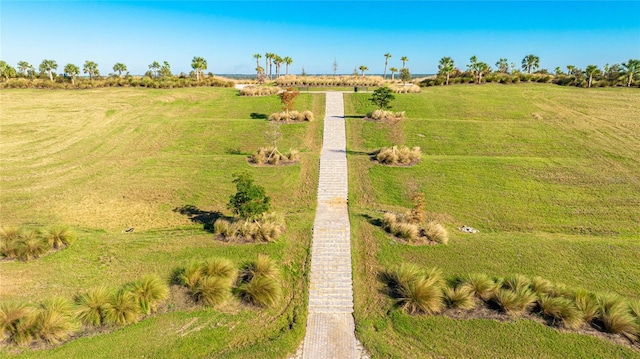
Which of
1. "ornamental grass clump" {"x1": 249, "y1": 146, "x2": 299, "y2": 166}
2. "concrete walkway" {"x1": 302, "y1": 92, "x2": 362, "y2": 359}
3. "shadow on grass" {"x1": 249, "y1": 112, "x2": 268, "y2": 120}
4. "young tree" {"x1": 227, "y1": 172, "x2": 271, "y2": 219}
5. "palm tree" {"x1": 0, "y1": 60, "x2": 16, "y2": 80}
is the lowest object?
"concrete walkway" {"x1": 302, "y1": 92, "x2": 362, "y2": 359}

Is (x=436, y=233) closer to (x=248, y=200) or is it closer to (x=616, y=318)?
(x=616, y=318)

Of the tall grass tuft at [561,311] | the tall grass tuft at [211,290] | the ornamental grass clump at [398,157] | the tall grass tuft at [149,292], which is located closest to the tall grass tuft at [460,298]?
the tall grass tuft at [561,311]

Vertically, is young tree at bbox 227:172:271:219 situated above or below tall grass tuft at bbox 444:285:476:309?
above

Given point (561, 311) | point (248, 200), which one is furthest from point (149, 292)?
point (561, 311)

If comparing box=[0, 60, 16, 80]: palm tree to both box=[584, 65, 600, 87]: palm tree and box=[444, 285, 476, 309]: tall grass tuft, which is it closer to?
box=[444, 285, 476, 309]: tall grass tuft

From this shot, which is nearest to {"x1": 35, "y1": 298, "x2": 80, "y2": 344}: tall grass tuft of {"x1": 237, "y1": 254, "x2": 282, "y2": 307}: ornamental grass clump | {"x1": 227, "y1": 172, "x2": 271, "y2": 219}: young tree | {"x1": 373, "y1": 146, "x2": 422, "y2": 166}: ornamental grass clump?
{"x1": 237, "y1": 254, "x2": 282, "y2": 307}: ornamental grass clump

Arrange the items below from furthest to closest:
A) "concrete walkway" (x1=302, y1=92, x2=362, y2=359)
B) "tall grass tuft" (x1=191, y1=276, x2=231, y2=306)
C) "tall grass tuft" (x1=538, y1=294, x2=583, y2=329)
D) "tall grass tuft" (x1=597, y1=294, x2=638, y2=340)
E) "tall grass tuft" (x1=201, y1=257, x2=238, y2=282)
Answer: "tall grass tuft" (x1=201, y1=257, x2=238, y2=282) < "tall grass tuft" (x1=191, y1=276, x2=231, y2=306) < "tall grass tuft" (x1=538, y1=294, x2=583, y2=329) < "concrete walkway" (x1=302, y1=92, x2=362, y2=359) < "tall grass tuft" (x1=597, y1=294, x2=638, y2=340)

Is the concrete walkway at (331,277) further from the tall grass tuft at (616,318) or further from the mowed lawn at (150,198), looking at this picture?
the tall grass tuft at (616,318)
